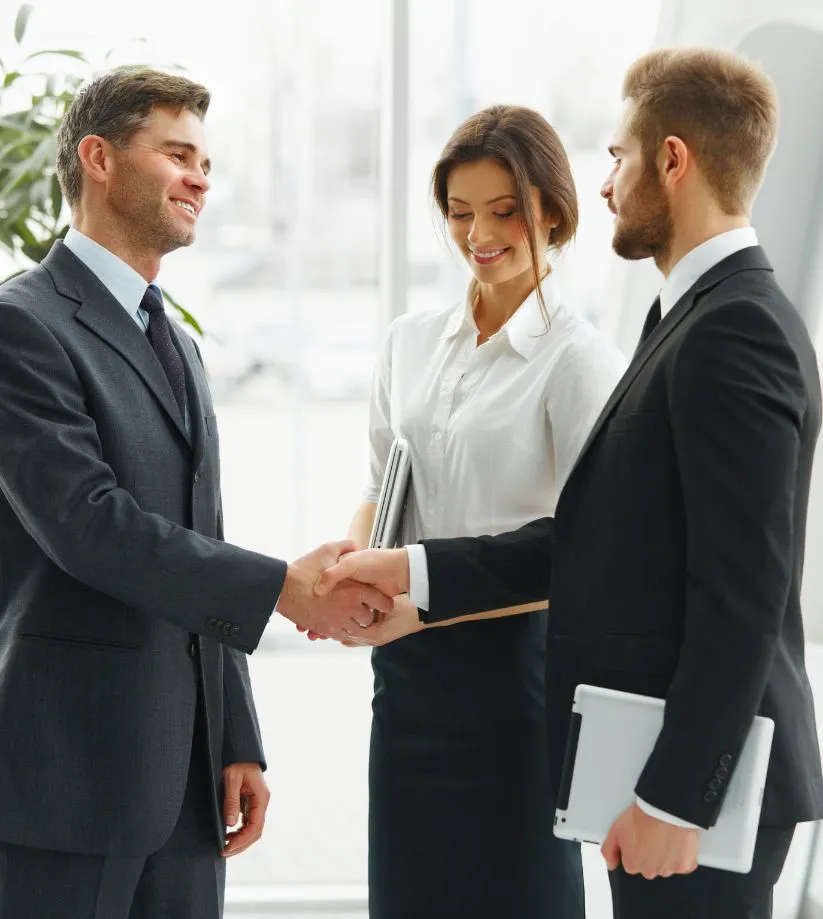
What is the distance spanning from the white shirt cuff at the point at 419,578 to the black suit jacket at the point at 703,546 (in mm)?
396

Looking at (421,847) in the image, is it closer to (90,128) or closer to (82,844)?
(82,844)

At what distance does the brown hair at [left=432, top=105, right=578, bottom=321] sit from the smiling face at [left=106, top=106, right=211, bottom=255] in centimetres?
44

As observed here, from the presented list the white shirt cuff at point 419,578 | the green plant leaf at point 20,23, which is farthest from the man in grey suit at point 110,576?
the green plant leaf at point 20,23

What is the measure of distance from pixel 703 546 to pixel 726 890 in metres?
0.44

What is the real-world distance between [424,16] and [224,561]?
3112 millimetres

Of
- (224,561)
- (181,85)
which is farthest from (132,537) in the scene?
(181,85)

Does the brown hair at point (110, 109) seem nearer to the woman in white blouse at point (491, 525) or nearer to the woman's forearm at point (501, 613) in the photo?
the woman in white blouse at point (491, 525)

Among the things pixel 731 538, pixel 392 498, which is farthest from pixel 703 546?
pixel 392 498

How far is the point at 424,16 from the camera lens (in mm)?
4102

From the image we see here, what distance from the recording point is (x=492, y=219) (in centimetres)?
190

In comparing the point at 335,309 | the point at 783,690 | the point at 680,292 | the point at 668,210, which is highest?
the point at 335,309

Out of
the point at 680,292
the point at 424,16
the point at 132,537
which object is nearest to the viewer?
the point at 680,292

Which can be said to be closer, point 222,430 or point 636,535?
point 636,535

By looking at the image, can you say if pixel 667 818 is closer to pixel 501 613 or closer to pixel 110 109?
pixel 501 613
